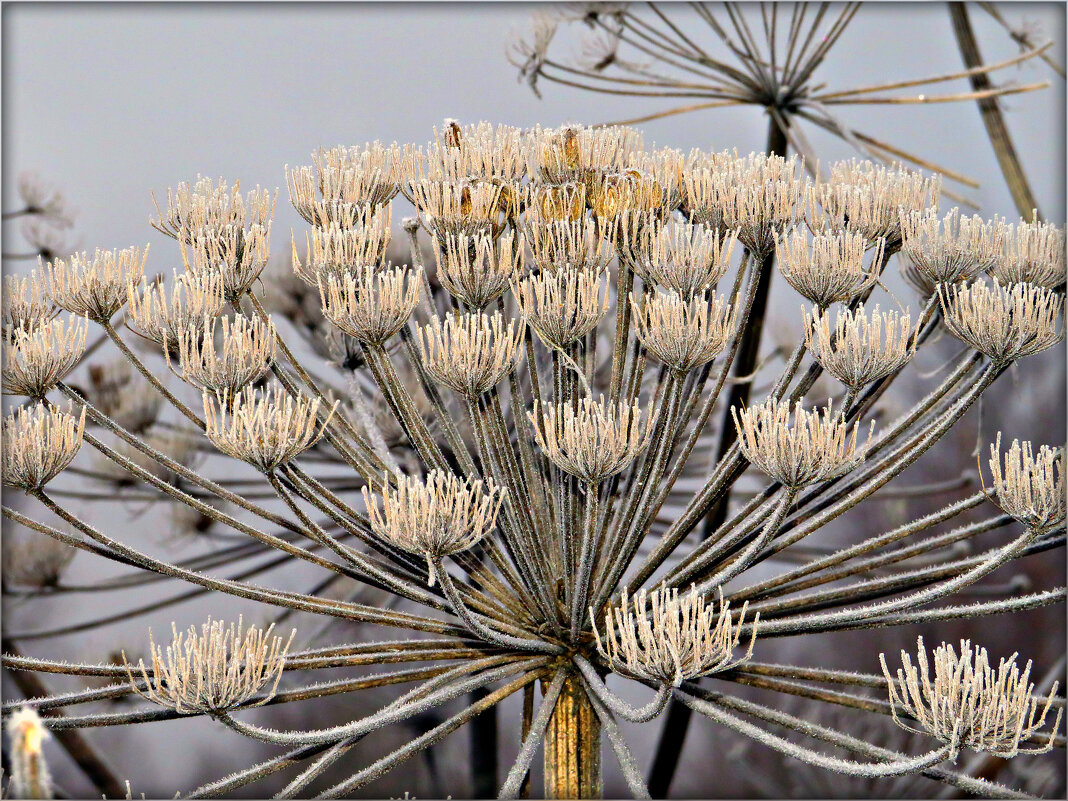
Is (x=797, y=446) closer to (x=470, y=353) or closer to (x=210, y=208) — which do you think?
(x=470, y=353)

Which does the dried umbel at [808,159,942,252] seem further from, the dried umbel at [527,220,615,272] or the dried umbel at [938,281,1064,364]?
the dried umbel at [527,220,615,272]

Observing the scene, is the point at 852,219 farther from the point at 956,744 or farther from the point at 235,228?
the point at 235,228

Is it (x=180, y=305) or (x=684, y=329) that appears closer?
(x=684, y=329)

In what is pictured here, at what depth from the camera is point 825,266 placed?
3.27 meters

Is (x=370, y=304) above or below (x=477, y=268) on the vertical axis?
below

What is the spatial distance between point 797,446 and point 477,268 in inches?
44.4

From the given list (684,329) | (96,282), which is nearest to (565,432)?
(684,329)

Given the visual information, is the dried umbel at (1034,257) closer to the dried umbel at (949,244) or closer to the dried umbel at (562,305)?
the dried umbel at (949,244)

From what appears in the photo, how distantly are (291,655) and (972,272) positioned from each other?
2583mm

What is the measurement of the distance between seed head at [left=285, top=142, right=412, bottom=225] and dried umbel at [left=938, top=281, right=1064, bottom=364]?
1926 millimetres

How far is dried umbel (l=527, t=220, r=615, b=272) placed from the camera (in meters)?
3.23

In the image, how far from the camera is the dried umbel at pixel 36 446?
121 inches

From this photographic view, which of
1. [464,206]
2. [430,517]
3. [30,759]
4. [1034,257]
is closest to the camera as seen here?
[30,759]

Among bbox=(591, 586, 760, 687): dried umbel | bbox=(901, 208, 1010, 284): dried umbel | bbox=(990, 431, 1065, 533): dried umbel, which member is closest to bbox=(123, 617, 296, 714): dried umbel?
bbox=(591, 586, 760, 687): dried umbel
